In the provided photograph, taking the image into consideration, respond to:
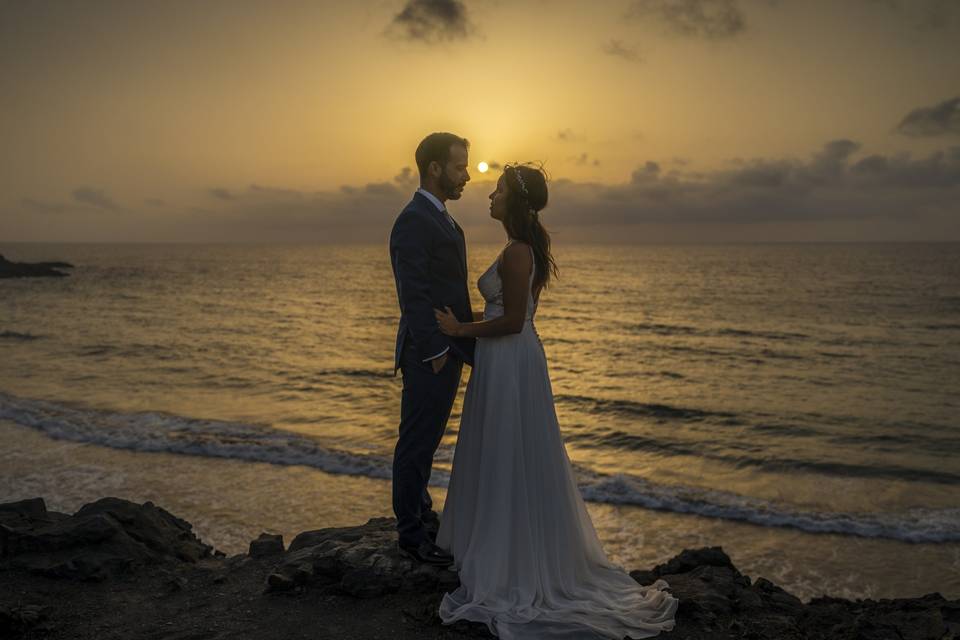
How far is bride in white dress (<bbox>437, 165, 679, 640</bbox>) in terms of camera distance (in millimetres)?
4496

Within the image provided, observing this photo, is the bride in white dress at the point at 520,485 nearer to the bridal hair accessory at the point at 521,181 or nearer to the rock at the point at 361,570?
the bridal hair accessory at the point at 521,181

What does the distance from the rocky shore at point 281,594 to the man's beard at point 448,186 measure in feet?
9.12

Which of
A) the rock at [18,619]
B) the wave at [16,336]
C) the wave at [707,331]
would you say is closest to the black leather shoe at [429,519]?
the rock at [18,619]

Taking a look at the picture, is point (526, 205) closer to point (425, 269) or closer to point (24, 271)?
point (425, 269)

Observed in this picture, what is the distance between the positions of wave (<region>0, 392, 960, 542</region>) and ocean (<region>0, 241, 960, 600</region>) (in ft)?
0.18

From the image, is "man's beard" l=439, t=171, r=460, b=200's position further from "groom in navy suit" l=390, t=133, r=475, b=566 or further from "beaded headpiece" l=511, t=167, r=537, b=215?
"beaded headpiece" l=511, t=167, r=537, b=215

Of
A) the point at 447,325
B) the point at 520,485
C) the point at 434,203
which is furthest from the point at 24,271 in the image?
the point at 520,485

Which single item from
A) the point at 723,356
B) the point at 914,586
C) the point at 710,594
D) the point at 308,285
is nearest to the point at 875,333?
the point at 723,356

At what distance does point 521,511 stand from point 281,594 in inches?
83.3

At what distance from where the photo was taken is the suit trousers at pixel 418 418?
4699 millimetres

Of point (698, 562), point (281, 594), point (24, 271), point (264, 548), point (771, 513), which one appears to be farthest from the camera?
point (24, 271)

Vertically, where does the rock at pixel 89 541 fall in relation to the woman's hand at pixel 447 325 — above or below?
below

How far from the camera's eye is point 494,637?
4.44m

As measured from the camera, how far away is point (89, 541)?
20.7 feet
